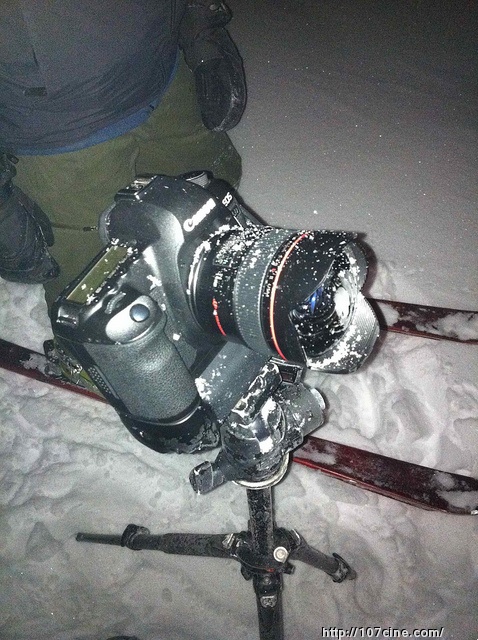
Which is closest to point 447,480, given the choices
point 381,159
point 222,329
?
point 222,329

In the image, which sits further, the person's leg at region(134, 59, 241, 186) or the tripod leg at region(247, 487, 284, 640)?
the person's leg at region(134, 59, 241, 186)

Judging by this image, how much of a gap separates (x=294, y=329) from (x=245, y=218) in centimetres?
34

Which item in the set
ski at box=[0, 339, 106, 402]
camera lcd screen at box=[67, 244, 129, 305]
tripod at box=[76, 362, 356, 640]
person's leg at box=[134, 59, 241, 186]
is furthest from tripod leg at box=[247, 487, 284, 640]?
person's leg at box=[134, 59, 241, 186]

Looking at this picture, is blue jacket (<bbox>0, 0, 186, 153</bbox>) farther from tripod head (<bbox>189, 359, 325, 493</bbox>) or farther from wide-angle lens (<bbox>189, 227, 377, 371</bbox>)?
tripod head (<bbox>189, 359, 325, 493</bbox>)

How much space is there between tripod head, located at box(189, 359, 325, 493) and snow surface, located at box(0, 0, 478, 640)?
1.79ft

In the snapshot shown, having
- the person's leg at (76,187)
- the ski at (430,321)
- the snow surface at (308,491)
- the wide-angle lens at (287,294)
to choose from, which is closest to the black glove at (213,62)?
the person's leg at (76,187)

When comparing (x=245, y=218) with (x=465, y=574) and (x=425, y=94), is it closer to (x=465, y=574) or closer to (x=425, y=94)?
(x=465, y=574)

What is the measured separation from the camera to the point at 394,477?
48.6 inches

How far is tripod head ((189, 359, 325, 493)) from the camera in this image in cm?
73

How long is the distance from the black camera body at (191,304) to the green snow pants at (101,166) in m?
0.61

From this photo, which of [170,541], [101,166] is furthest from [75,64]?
[170,541]

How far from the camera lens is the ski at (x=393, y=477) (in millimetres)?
1181

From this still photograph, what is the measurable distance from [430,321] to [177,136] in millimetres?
1007

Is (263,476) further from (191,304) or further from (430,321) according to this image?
(430,321)
